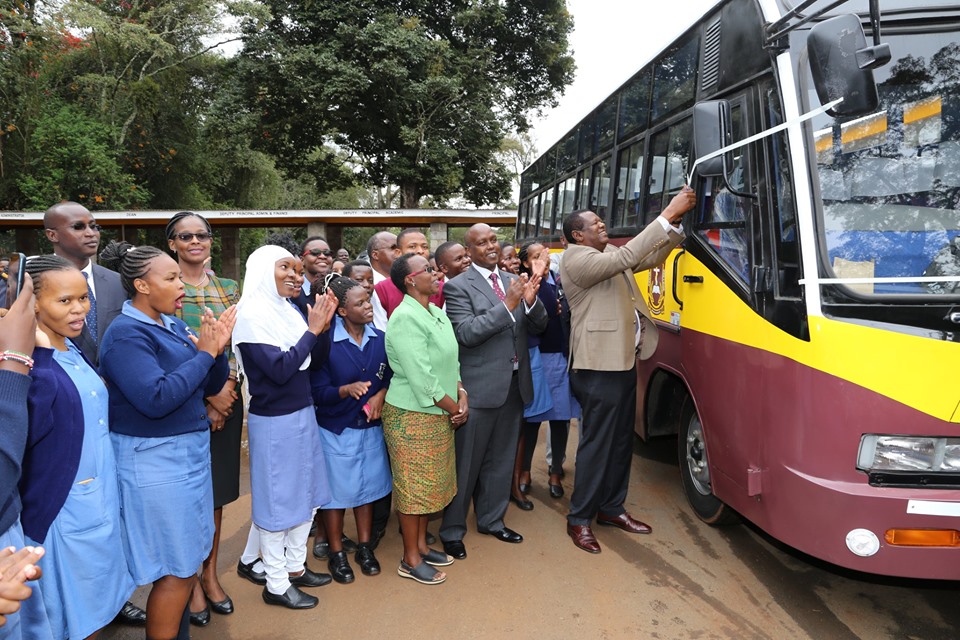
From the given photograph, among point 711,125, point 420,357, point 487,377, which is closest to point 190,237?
point 420,357

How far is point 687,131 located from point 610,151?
1851 millimetres

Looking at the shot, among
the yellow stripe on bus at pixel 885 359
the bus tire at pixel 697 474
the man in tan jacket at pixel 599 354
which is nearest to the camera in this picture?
the yellow stripe on bus at pixel 885 359

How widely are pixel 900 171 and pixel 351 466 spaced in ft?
10.8

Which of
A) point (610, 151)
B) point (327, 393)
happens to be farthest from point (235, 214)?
point (327, 393)

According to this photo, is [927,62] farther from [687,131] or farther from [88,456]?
[88,456]

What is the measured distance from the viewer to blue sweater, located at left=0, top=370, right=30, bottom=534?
5.96 feet

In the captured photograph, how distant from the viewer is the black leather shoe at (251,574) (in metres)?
3.86

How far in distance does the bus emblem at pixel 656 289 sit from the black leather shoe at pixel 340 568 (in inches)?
115

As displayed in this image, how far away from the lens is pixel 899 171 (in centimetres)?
308

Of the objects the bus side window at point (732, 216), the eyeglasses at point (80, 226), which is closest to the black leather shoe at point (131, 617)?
the eyeglasses at point (80, 226)

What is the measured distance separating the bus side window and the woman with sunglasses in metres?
2.86

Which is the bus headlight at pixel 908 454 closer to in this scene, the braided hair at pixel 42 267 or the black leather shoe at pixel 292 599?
the black leather shoe at pixel 292 599

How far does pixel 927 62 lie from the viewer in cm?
312

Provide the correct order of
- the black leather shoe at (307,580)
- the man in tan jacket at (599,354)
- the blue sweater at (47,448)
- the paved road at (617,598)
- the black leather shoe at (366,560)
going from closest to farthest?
the blue sweater at (47,448) → the paved road at (617,598) → the black leather shoe at (307,580) → the black leather shoe at (366,560) → the man in tan jacket at (599,354)
